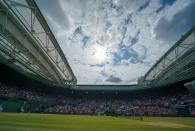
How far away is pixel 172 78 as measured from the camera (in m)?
44.1

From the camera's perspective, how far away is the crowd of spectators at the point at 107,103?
145 ft

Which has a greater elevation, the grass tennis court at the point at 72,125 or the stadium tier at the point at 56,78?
the stadium tier at the point at 56,78

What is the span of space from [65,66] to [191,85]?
3642 cm

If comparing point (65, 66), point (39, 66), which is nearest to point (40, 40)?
point (39, 66)

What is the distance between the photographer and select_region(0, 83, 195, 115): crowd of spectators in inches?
1735

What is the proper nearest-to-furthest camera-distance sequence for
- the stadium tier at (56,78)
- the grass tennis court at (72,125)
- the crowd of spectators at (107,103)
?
the grass tennis court at (72,125), the stadium tier at (56,78), the crowd of spectators at (107,103)

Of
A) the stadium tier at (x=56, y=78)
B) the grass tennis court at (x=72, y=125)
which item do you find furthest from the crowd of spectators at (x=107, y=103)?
the grass tennis court at (x=72, y=125)

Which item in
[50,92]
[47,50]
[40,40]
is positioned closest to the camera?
[40,40]

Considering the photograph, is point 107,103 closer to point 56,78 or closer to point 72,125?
point 56,78

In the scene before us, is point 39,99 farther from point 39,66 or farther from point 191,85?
point 191,85

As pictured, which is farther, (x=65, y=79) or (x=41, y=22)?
(x=65, y=79)

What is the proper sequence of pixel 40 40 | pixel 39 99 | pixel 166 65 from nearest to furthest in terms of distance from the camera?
pixel 40 40 → pixel 166 65 → pixel 39 99

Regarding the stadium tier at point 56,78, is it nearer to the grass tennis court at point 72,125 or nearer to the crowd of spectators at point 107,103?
the crowd of spectators at point 107,103

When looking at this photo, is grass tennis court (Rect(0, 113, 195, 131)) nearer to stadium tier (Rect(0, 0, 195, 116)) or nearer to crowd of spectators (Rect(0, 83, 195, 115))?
stadium tier (Rect(0, 0, 195, 116))
